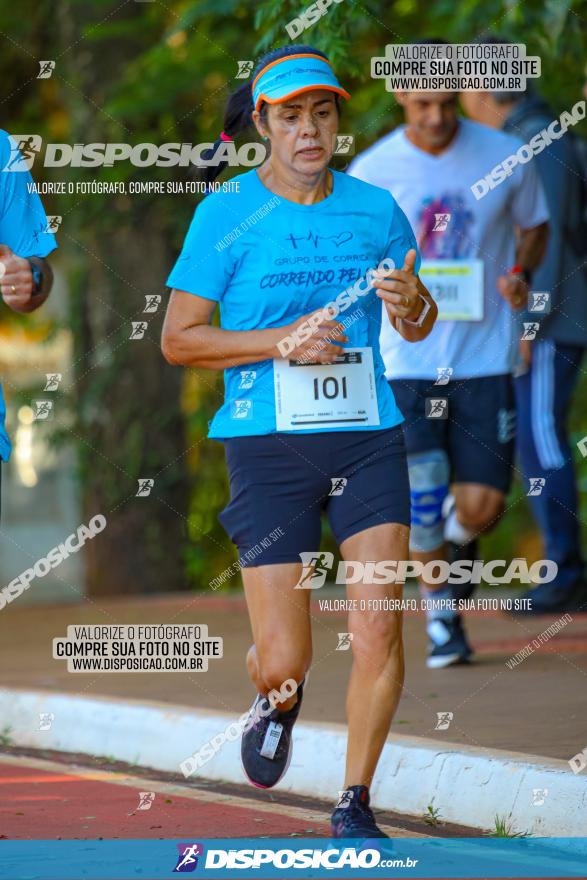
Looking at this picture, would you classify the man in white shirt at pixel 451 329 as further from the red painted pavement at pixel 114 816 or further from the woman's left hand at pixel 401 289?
the woman's left hand at pixel 401 289

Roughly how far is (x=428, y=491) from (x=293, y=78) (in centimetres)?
300

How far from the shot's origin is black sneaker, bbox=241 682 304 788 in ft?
18.3

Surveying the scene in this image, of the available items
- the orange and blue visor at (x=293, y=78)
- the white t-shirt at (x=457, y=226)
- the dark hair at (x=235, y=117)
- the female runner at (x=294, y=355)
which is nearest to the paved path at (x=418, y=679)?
the female runner at (x=294, y=355)

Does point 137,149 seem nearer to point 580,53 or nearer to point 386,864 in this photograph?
point 580,53

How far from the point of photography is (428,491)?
7.96 meters

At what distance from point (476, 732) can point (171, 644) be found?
2.61 metres

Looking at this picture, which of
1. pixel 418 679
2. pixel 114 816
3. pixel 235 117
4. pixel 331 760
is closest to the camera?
pixel 114 816

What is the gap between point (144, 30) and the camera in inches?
537

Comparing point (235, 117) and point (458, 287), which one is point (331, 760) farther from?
point (458, 287)

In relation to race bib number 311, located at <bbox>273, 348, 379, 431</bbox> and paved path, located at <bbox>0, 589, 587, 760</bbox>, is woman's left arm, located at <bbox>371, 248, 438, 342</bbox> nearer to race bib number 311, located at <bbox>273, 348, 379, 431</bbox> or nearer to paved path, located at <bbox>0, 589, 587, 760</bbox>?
race bib number 311, located at <bbox>273, 348, 379, 431</bbox>

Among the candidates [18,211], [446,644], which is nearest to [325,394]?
[18,211]

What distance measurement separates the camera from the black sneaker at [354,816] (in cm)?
→ 498

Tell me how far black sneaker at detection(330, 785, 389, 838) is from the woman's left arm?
1329 millimetres

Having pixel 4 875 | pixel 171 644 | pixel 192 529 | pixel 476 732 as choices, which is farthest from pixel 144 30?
pixel 4 875
